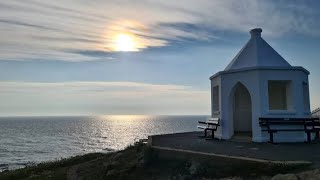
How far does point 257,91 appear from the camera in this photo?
18.6 metres

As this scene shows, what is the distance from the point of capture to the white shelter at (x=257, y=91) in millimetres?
18531

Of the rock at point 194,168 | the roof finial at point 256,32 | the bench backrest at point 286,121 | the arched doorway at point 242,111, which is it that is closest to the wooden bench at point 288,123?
the bench backrest at point 286,121

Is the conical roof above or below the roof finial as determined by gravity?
below

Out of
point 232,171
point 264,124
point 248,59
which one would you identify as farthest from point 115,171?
point 248,59

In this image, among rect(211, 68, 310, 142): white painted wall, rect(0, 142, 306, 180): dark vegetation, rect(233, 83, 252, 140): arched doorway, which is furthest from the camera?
rect(233, 83, 252, 140): arched doorway

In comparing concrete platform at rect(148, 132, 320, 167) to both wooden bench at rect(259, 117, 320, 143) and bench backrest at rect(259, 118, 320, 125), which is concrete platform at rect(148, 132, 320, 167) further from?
bench backrest at rect(259, 118, 320, 125)

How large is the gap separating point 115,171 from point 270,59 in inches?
384

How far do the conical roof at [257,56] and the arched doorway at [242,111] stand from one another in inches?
76.0

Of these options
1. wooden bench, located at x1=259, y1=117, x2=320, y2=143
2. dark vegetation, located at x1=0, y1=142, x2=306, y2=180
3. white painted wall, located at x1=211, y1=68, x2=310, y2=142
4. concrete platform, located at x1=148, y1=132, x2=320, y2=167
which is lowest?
dark vegetation, located at x1=0, y1=142, x2=306, y2=180

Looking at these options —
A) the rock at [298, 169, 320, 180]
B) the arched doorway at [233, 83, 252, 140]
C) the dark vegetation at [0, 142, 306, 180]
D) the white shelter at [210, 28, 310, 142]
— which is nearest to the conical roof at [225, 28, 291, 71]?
the white shelter at [210, 28, 310, 142]

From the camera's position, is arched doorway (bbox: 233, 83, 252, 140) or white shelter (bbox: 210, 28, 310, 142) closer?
white shelter (bbox: 210, 28, 310, 142)

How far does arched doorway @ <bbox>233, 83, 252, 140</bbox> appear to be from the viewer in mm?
21719

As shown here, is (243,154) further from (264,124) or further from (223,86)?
(223,86)

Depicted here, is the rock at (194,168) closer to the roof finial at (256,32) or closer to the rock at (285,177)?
the rock at (285,177)
